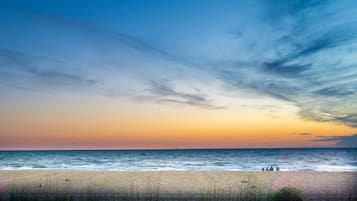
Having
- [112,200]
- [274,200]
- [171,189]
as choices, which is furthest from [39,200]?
[171,189]

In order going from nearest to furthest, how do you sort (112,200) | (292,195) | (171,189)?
(292,195)
(112,200)
(171,189)

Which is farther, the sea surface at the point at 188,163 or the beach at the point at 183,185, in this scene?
the sea surface at the point at 188,163

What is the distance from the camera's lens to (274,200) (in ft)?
23.6

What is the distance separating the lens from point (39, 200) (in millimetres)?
7555

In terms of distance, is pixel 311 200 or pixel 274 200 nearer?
pixel 274 200

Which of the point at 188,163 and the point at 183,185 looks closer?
the point at 183,185

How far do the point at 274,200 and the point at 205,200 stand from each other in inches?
68.5

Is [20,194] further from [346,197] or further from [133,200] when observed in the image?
[346,197]

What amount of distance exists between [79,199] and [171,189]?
451cm

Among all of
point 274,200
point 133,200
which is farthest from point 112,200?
point 274,200

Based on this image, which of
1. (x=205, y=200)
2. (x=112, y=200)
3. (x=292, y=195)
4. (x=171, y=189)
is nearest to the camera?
(x=292, y=195)

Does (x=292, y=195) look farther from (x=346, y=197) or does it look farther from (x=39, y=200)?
(x=39, y=200)

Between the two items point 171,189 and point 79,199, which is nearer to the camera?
point 79,199

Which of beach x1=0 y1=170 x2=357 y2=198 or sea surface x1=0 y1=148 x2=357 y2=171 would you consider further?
sea surface x1=0 y1=148 x2=357 y2=171
